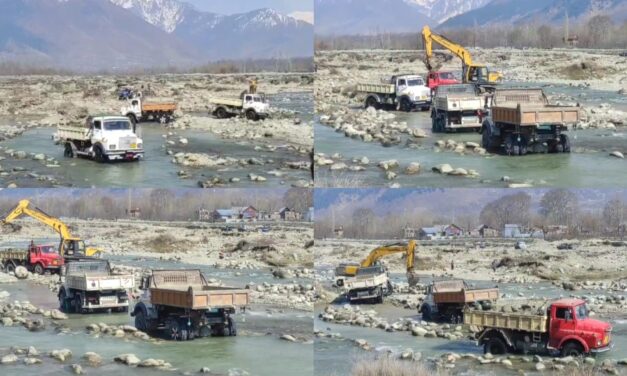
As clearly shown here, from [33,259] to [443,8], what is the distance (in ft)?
28.1

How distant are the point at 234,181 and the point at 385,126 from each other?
2.51m

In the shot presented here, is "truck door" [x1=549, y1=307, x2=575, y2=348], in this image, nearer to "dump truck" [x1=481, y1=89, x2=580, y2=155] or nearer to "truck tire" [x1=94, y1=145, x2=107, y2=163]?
"dump truck" [x1=481, y1=89, x2=580, y2=155]

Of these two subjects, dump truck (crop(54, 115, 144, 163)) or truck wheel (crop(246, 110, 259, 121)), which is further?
truck wheel (crop(246, 110, 259, 121))

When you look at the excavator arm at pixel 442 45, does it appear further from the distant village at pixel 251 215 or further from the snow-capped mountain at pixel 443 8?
the distant village at pixel 251 215

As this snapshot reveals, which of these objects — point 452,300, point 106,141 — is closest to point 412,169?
point 452,300

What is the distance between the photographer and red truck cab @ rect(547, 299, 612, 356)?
41.3ft

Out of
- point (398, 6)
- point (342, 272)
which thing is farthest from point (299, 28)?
point (342, 272)

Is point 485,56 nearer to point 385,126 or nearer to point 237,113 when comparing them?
point 237,113

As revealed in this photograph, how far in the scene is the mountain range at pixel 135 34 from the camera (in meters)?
20.0

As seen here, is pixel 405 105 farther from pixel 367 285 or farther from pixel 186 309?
pixel 186 309

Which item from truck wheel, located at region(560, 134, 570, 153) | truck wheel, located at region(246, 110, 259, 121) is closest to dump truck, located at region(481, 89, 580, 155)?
truck wheel, located at region(560, 134, 570, 153)

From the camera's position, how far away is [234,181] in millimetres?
17391

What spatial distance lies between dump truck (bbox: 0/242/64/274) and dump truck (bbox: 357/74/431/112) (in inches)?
211

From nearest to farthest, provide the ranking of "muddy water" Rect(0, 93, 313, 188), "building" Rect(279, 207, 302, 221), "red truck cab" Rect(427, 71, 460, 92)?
1. "muddy water" Rect(0, 93, 313, 188)
2. "building" Rect(279, 207, 302, 221)
3. "red truck cab" Rect(427, 71, 460, 92)
